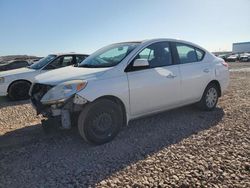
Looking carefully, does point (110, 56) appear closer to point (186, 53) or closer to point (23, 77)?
point (186, 53)

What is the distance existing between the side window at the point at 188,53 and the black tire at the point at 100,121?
6.66ft

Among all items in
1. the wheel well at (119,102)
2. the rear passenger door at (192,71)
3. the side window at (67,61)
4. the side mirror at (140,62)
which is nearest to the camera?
the wheel well at (119,102)

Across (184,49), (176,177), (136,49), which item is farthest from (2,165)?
(184,49)

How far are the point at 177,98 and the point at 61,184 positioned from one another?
120 inches

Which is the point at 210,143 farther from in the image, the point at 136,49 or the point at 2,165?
the point at 2,165

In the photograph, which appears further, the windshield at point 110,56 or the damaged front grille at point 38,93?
the windshield at point 110,56

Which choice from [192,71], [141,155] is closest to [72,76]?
[141,155]

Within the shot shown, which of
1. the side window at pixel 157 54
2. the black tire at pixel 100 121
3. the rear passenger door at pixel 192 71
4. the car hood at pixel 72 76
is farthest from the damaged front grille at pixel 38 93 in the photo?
the rear passenger door at pixel 192 71

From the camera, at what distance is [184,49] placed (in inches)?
227

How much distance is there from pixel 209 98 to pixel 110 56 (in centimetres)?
269

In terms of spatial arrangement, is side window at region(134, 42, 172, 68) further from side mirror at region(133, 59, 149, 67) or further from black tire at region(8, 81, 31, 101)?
Answer: black tire at region(8, 81, 31, 101)

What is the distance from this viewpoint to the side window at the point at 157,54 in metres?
5.01

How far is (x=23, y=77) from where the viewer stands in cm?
877

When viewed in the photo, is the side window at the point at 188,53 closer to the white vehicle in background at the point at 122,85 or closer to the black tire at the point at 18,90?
the white vehicle in background at the point at 122,85
